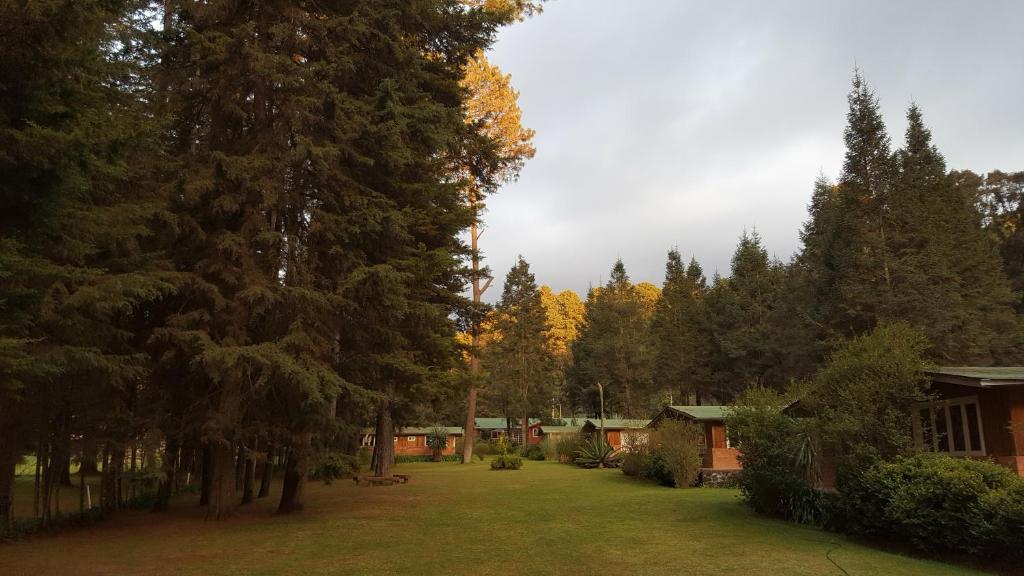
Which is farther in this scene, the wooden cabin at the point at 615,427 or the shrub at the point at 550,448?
the shrub at the point at 550,448

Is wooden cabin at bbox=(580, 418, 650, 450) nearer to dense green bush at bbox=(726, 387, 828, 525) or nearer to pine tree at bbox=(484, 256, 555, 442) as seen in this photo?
pine tree at bbox=(484, 256, 555, 442)

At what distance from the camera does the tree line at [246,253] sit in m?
10.5

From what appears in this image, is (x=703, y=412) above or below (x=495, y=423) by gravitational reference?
above

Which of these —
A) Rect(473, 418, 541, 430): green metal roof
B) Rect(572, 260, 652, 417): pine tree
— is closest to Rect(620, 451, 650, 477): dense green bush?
Rect(572, 260, 652, 417): pine tree

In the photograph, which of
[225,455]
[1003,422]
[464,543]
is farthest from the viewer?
[225,455]

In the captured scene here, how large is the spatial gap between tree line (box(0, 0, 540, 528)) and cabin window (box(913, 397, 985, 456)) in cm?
1112

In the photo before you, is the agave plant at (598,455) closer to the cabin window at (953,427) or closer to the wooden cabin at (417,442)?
the cabin window at (953,427)

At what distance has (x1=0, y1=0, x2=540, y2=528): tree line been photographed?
10.5 meters

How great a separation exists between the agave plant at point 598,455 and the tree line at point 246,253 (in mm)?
18834

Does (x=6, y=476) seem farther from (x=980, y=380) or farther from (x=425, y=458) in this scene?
(x=425, y=458)

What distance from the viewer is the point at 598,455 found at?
33.1m

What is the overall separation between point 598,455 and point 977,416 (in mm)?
22095

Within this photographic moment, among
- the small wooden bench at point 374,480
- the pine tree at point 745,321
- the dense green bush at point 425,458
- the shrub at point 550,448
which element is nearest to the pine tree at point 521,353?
the dense green bush at point 425,458

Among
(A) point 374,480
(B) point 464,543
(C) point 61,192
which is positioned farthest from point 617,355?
(C) point 61,192
